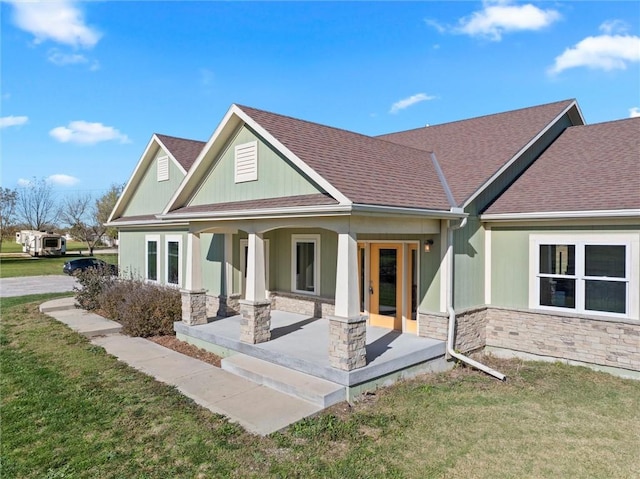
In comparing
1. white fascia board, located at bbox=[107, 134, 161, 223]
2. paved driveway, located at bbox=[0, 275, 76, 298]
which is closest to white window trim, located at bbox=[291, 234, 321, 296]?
white fascia board, located at bbox=[107, 134, 161, 223]

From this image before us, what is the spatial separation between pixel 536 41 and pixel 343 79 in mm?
10355

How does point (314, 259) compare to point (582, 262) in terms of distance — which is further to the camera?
point (314, 259)

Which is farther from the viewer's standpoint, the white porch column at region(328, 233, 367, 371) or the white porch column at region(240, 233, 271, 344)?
the white porch column at region(240, 233, 271, 344)

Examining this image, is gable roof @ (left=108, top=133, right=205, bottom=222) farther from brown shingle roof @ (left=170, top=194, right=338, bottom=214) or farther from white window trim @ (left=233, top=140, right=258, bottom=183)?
white window trim @ (left=233, top=140, right=258, bottom=183)

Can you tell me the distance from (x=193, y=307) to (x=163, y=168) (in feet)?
25.3

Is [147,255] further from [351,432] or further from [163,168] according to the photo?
[351,432]

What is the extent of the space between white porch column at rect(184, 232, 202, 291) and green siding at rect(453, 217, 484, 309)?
668cm

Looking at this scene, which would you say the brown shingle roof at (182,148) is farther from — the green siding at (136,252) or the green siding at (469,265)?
the green siding at (469,265)

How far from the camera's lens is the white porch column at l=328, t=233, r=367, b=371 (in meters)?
7.11

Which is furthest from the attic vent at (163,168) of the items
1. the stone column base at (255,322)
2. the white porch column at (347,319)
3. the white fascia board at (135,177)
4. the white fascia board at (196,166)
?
the white porch column at (347,319)

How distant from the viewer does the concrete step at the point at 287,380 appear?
22.3 ft

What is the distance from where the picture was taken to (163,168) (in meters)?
16.4

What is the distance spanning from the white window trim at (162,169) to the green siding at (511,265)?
1226cm

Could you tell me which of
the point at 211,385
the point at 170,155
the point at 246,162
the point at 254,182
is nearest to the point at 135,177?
the point at 170,155
